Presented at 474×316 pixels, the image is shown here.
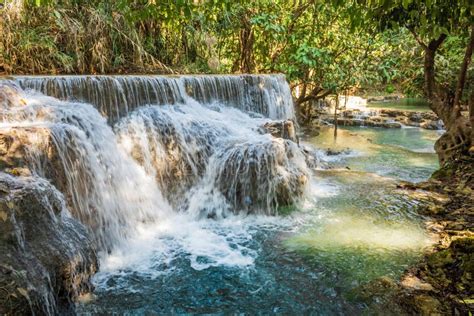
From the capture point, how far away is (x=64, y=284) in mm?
3240

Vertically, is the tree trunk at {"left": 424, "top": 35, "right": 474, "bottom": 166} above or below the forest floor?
above

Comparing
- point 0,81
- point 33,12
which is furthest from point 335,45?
point 0,81

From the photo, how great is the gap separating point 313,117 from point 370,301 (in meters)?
15.6

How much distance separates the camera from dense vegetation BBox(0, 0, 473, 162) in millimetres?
8008

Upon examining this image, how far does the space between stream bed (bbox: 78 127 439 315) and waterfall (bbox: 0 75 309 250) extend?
32cm

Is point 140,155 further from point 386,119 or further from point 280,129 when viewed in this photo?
point 386,119

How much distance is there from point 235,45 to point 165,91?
7.53 meters

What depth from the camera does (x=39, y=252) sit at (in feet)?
10.3

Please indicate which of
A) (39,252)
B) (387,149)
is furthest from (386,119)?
(39,252)

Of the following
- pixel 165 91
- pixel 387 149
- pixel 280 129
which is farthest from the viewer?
pixel 387 149

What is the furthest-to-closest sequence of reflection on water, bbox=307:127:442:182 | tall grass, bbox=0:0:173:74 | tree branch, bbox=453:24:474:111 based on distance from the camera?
1. reflection on water, bbox=307:127:442:182
2. tall grass, bbox=0:0:173:74
3. tree branch, bbox=453:24:474:111

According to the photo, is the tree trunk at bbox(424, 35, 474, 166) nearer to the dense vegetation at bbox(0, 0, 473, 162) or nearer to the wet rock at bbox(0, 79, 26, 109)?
the dense vegetation at bbox(0, 0, 473, 162)

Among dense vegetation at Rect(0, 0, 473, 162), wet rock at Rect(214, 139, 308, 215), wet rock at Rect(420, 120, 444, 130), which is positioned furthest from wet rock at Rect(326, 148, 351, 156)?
wet rock at Rect(420, 120, 444, 130)

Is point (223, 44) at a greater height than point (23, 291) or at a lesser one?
greater
